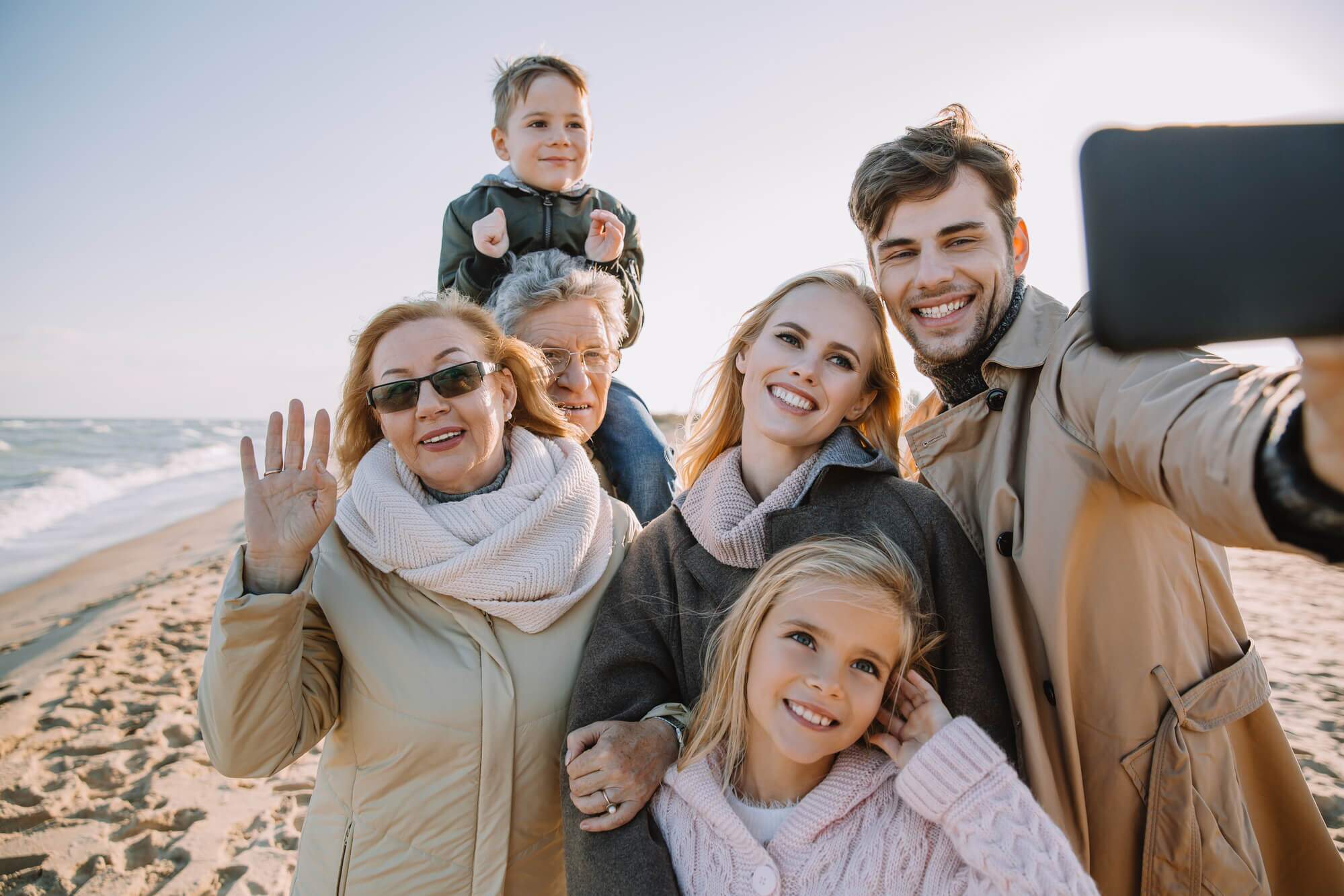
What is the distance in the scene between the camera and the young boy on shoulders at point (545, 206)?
3.77m

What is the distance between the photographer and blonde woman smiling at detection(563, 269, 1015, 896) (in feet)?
6.38

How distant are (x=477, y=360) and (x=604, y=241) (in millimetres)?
1643

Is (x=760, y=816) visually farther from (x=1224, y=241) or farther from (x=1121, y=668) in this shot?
(x=1224, y=241)

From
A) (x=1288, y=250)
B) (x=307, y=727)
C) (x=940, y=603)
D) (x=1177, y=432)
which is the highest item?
(x=1288, y=250)

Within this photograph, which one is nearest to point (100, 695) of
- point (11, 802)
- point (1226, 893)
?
point (11, 802)

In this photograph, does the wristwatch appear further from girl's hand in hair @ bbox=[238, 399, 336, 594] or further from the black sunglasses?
the black sunglasses

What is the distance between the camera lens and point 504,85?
405cm

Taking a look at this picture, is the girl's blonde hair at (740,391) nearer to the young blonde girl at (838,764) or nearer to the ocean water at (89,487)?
the young blonde girl at (838,764)

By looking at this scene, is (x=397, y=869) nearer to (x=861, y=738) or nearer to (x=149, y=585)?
(x=861, y=738)

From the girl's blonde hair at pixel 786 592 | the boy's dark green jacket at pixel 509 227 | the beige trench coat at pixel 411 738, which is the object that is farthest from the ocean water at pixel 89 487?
the girl's blonde hair at pixel 786 592

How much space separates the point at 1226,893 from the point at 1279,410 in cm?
151

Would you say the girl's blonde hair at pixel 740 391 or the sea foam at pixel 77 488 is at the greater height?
the girl's blonde hair at pixel 740 391

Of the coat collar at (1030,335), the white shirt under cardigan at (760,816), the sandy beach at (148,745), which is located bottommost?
the sandy beach at (148,745)

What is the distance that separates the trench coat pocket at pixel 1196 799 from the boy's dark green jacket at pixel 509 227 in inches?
115
